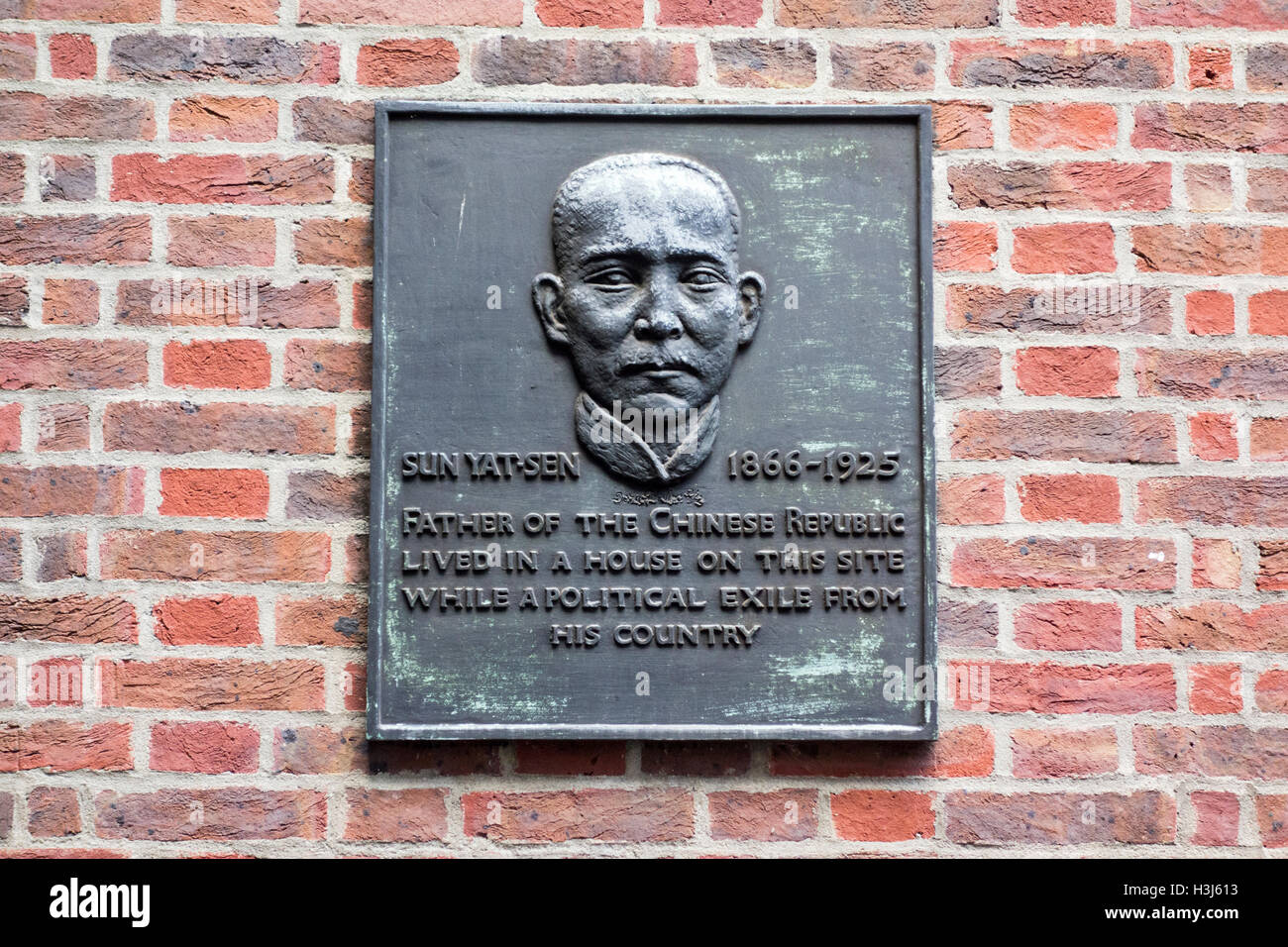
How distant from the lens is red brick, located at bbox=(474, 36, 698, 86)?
257cm

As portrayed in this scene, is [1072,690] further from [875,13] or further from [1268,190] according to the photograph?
[875,13]

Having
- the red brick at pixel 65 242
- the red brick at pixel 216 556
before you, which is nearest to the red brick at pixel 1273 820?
the red brick at pixel 216 556

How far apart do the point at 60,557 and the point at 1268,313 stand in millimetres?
2558

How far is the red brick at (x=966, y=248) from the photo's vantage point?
258 cm

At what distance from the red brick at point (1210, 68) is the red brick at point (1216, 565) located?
3.19 feet

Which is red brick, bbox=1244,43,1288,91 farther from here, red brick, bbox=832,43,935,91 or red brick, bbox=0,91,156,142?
red brick, bbox=0,91,156,142

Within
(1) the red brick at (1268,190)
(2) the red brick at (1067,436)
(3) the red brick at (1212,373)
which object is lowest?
(2) the red brick at (1067,436)

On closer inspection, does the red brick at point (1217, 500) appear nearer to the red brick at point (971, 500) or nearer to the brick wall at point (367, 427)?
the brick wall at point (367, 427)

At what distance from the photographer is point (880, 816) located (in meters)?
2.50

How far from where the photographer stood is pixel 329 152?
2564mm

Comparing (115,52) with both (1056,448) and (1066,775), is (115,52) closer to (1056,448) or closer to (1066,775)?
(1056,448)

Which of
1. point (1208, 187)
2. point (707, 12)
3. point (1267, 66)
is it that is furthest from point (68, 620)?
point (1267, 66)

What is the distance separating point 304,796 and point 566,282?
117 centimetres

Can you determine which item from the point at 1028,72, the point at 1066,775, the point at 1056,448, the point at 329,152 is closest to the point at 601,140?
the point at 329,152
